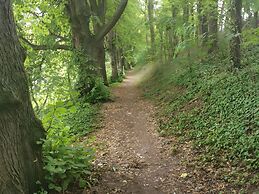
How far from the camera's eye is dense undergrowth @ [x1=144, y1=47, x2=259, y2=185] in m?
5.36

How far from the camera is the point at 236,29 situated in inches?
349

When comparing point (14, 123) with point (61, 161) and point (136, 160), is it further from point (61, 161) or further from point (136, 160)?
point (136, 160)

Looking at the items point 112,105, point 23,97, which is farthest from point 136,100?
point 23,97

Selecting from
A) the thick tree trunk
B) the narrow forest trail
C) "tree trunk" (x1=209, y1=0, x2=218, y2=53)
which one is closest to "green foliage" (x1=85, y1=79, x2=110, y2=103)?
the narrow forest trail

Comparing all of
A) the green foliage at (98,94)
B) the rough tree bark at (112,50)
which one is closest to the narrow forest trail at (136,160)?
the green foliage at (98,94)

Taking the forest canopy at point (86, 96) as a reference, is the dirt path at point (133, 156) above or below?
below

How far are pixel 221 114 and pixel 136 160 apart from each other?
2.56 meters

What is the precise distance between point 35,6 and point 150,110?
8.42 metres

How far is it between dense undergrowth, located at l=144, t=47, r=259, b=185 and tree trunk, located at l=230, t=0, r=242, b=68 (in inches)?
15.5

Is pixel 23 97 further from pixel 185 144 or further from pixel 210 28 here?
pixel 210 28

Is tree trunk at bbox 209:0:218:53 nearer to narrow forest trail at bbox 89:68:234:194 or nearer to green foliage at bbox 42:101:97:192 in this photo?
narrow forest trail at bbox 89:68:234:194

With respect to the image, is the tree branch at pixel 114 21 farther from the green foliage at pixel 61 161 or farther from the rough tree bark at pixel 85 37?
the green foliage at pixel 61 161

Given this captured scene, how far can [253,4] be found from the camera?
9.36 metres

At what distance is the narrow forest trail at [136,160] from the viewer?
5.07m
